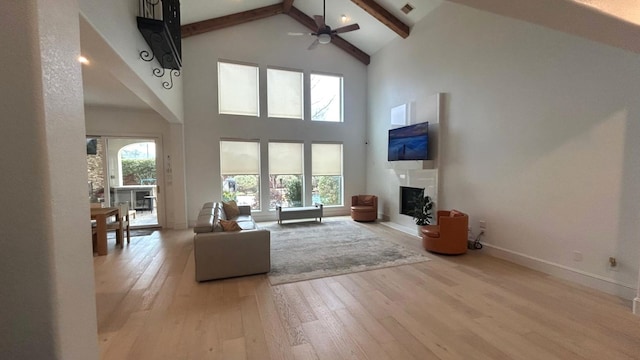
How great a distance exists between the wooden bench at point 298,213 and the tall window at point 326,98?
2.61 m

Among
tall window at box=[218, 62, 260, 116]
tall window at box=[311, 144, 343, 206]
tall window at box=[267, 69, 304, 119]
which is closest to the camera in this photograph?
tall window at box=[218, 62, 260, 116]

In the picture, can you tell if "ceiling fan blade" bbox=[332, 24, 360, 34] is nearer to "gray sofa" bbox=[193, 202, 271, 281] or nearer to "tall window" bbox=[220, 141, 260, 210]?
"tall window" bbox=[220, 141, 260, 210]

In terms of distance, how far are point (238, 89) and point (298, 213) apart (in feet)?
11.5

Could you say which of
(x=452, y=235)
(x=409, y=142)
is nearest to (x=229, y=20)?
(x=409, y=142)

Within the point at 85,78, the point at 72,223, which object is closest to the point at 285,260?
the point at 72,223

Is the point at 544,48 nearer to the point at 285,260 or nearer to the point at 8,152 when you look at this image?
the point at 285,260

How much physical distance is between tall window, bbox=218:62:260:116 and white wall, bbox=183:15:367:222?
180 mm

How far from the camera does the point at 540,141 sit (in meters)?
3.77

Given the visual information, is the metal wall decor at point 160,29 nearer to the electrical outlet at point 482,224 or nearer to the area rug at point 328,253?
the area rug at point 328,253

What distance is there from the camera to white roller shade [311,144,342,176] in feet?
25.8

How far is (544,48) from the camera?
3.66 m

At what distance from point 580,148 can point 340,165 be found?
541 cm

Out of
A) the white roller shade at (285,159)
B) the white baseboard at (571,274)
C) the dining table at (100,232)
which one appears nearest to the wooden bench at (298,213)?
the white roller shade at (285,159)

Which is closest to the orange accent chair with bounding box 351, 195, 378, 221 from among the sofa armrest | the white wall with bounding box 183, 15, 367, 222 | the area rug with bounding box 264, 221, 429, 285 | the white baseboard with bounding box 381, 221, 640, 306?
the white wall with bounding box 183, 15, 367, 222
